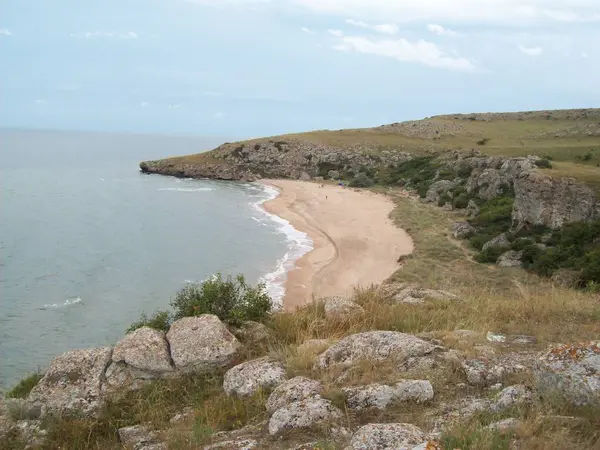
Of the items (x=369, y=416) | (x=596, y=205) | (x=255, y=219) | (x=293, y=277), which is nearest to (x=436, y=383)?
(x=369, y=416)

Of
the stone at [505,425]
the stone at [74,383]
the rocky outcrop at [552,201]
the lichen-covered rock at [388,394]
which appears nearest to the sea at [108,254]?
the stone at [74,383]

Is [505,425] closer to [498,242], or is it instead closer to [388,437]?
[388,437]

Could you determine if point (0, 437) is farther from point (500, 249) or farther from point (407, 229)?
point (407, 229)

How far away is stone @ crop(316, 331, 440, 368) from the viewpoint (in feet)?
20.9

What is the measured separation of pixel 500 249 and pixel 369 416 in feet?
82.0

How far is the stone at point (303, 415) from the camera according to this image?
16.4 feet

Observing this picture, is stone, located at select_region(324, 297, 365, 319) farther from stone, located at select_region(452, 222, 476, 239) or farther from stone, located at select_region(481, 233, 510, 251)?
stone, located at select_region(452, 222, 476, 239)

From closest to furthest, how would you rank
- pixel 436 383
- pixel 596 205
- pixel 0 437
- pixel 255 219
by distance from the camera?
pixel 436 383
pixel 0 437
pixel 596 205
pixel 255 219

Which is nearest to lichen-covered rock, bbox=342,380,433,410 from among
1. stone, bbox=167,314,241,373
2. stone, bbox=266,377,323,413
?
stone, bbox=266,377,323,413

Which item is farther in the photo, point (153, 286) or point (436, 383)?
point (153, 286)

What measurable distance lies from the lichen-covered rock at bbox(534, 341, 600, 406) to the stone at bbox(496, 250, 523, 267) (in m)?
21.9

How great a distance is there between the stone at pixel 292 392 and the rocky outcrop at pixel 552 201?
1014 inches

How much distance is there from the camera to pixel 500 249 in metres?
27.6

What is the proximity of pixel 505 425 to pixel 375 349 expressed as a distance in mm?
2435
